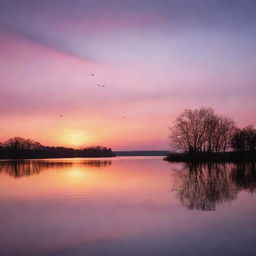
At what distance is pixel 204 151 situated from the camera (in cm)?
7238

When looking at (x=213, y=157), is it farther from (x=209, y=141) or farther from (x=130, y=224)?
(x=130, y=224)

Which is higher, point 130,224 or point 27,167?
point 130,224

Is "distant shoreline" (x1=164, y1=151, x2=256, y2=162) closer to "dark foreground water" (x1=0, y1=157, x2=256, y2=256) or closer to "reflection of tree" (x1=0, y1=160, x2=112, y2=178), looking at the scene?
"reflection of tree" (x1=0, y1=160, x2=112, y2=178)

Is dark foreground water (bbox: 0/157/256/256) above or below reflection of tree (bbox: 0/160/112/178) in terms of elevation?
above

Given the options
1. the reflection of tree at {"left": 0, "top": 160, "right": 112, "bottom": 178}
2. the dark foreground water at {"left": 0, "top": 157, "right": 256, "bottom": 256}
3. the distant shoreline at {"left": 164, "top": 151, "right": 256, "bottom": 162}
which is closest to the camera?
the dark foreground water at {"left": 0, "top": 157, "right": 256, "bottom": 256}

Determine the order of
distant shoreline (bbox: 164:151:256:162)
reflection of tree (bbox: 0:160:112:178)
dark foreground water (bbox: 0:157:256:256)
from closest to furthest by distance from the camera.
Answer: dark foreground water (bbox: 0:157:256:256) < reflection of tree (bbox: 0:160:112:178) < distant shoreline (bbox: 164:151:256:162)

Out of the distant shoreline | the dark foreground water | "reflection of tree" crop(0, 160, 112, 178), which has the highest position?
the distant shoreline

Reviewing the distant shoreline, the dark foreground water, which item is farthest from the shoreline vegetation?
the dark foreground water

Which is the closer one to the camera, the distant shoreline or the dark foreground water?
the dark foreground water

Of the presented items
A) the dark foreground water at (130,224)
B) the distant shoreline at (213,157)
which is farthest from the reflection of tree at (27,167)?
the dark foreground water at (130,224)

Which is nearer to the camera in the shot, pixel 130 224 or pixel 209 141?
pixel 130 224

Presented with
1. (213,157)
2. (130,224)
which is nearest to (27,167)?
(213,157)

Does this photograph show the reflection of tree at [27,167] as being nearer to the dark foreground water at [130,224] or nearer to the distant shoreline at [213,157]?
the distant shoreline at [213,157]

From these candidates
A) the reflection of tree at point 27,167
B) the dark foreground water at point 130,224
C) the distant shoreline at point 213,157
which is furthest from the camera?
the distant shoreline at point 213,157
